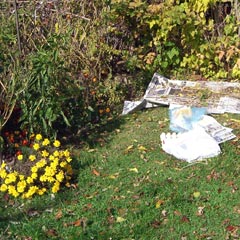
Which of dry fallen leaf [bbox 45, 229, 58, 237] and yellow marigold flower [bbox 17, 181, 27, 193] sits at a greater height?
yellow marigold flower [bbox 17, 181, 27, 193]

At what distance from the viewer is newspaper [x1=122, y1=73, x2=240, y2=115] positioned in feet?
22.6

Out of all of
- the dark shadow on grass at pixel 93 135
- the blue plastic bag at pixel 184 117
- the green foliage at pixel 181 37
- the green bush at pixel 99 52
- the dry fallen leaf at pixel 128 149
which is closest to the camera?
the green bush at pixel 99 52

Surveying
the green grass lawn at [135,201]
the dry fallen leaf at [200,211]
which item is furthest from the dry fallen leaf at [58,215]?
the dry fallen leaf at [200,211]

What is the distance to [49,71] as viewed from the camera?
211 inches

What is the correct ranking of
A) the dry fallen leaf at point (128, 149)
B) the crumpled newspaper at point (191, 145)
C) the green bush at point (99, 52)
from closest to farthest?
the green bush at point (99, 52)
the crumpled newspaper at point (191, 145)
the dry fallen leaf at point (128, 149)

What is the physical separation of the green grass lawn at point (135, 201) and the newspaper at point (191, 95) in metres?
0.91

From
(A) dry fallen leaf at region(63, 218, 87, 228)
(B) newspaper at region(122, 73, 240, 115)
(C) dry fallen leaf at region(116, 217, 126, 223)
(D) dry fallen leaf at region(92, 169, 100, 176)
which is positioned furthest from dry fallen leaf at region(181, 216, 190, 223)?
(B) newspaper at region(122, 73, 240, 115)

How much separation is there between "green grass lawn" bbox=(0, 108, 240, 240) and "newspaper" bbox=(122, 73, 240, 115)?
907 mm

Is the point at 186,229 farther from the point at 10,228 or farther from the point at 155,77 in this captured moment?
the point at 155,77

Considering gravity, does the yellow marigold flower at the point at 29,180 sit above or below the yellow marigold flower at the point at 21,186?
above

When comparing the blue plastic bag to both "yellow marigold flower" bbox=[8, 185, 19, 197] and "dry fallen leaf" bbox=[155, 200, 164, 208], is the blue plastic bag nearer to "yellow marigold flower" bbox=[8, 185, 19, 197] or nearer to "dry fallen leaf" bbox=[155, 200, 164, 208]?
"dry fallen leaf" bbox=[155, 200, 164, 208]

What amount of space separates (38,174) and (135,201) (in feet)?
2.79

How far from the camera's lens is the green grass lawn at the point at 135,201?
4.56 m

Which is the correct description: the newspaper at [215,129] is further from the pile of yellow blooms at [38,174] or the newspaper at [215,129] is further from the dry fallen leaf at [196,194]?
the pile of yellow blooms at [38,174]
